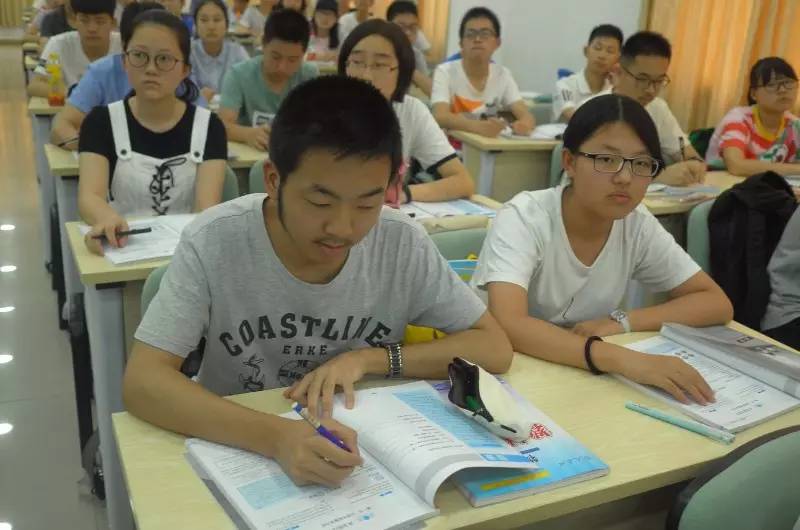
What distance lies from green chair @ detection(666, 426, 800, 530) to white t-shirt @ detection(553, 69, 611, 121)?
3633 mm

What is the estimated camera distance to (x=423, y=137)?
2.82 m

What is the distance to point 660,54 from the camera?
3.22 meters

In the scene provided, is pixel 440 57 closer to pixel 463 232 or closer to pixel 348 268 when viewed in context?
pixel 463 232

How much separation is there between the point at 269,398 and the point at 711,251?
5.72 ft

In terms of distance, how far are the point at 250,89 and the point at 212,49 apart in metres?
1.21

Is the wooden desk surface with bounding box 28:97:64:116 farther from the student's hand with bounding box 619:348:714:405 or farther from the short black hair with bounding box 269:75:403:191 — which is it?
the student's hand with bounding box 619:348:714:405

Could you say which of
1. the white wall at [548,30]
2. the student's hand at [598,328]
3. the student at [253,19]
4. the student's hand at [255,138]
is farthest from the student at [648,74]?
the student at [253,19]

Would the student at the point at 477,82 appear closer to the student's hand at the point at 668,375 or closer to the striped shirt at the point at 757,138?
the striped shirt at the point at 757,138

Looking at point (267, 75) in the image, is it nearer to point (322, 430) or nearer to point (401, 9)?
point (322, 430)

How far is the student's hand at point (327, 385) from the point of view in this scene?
3.73 ft

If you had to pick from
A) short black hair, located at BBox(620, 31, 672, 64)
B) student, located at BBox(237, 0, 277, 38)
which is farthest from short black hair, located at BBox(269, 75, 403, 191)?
student, located at BBox(237, 0, 277, 38)

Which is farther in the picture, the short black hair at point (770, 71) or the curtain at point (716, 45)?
the curtain at point (716, 45)

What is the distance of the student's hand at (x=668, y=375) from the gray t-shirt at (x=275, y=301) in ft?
0.98

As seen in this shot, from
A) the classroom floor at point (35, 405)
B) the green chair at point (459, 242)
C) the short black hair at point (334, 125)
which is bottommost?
the classroom floor at point (35, 405)
